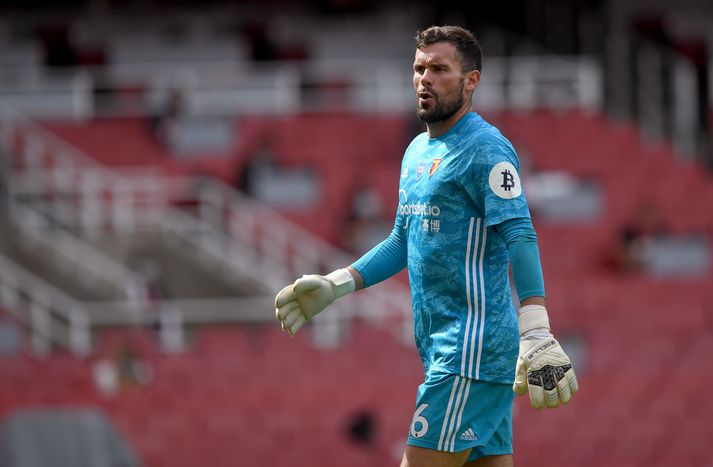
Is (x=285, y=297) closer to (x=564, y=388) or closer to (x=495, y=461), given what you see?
(x=495, y=461)

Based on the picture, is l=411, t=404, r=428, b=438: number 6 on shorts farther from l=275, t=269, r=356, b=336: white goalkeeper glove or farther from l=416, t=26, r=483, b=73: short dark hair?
l=416, t=26, r=483, b=73: short dark hair

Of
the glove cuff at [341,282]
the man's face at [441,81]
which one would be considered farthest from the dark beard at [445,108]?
the glove cuff at [341,282]

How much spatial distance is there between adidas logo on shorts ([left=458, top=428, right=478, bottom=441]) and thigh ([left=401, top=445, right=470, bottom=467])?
53 millimetres

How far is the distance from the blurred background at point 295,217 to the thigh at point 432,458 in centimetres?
679

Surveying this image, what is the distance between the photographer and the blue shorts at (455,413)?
4668 millimetres

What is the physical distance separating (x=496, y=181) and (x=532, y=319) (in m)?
0.49

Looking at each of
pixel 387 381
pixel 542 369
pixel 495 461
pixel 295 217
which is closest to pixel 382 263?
pixel 495 461

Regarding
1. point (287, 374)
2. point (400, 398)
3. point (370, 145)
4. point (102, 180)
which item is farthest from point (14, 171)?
point (400, 398)

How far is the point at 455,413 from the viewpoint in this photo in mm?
4660

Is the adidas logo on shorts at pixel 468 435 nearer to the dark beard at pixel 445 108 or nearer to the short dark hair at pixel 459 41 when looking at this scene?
the dark beard at pixel 445 108

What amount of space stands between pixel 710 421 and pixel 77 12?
1464 centimetres

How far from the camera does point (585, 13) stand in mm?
22891

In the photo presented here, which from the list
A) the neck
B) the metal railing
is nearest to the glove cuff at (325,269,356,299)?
the neck

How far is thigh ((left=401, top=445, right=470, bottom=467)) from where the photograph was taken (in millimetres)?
4680
